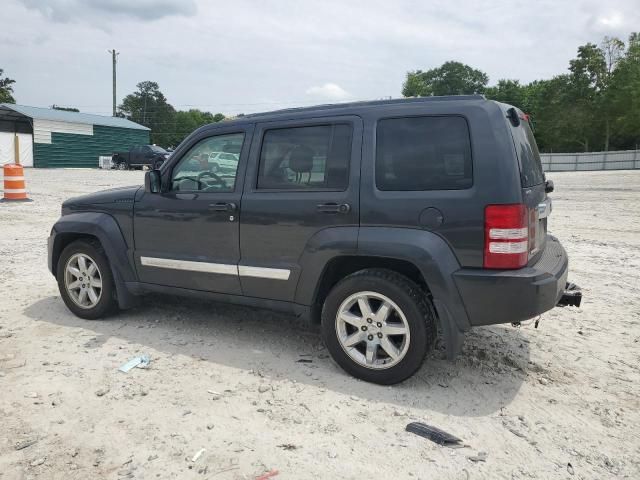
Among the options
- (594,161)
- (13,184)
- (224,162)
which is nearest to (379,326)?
Answer: (224,162)

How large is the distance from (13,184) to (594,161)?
41654mm

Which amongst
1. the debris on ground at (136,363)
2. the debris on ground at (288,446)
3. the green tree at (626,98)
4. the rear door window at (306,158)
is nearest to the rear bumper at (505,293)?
the rear door window at (306,158)

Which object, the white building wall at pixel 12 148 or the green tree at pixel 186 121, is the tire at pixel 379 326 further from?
the green tree at pixel 186 121

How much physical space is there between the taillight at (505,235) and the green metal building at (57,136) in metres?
39.0

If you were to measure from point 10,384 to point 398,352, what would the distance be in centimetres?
272

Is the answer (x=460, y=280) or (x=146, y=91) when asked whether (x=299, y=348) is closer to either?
(x=460, y=280)

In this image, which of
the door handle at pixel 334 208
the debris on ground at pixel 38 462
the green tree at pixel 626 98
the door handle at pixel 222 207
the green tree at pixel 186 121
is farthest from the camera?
the green tree at pixel 186 121

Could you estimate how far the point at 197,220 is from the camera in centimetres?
431

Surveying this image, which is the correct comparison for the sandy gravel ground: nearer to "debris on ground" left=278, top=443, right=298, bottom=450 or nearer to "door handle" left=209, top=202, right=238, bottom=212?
"debris on ground" left=278, top=443, right=298, bottom=450

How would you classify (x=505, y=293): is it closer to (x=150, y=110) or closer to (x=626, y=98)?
(x=626, y=98)

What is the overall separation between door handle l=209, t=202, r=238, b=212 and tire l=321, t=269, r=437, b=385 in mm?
1068

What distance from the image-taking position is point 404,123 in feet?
11.7

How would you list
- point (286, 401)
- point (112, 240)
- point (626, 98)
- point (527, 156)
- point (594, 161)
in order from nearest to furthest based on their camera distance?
point (286, 401), point (527, 156), point (112, 240), point (594, 161), point (626, 98)

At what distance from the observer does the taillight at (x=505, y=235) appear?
10.5ft
